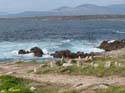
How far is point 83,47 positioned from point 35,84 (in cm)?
3463

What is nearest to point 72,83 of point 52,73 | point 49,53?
point 52,73

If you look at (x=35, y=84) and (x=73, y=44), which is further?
(x=73, y=44)

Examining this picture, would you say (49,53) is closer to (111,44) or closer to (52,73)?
(111,44)

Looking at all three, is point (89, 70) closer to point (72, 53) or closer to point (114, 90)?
point (114, 90)

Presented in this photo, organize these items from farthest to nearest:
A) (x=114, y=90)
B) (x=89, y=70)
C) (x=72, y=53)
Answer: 1. (x=72, y=53)
2. (x=89, y=70)
3. (x=114, y=90)

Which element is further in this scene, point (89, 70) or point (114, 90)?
point (89, 70)

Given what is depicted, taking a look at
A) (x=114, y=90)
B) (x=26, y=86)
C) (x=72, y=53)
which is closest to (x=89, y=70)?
(x=26, y=86)

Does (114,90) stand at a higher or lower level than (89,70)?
higher

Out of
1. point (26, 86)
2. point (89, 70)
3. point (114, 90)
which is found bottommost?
point (89, 70)

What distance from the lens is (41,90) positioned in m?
21.4

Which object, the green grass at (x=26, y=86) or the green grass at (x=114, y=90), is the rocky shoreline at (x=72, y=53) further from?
the green grass at (x=114, y=90)

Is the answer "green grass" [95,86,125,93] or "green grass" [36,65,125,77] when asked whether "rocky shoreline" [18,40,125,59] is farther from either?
"green grass" [95,86,125,93]

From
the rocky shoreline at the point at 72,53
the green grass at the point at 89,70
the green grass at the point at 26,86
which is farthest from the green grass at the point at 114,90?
the rocky shoreline at the point at 72,53

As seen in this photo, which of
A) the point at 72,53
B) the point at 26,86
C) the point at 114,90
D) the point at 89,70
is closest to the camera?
the point at 114,90
